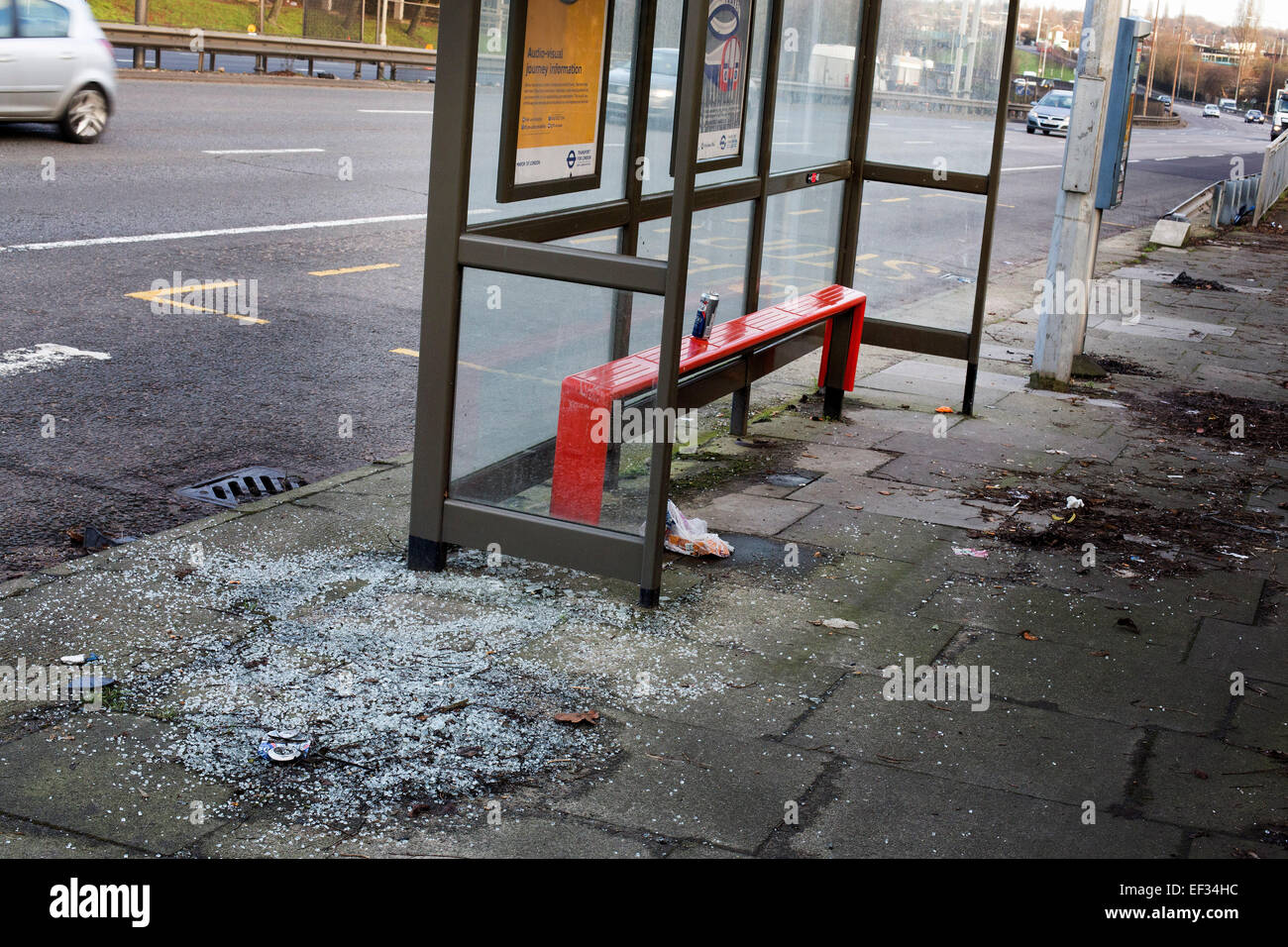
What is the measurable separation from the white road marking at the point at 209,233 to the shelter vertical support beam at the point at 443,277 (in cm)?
573

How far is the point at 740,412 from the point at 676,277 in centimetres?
273

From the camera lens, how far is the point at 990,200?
8.18m

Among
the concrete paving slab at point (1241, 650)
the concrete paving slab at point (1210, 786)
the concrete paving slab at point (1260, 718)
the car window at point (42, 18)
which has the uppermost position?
the car window at point (42, 18)

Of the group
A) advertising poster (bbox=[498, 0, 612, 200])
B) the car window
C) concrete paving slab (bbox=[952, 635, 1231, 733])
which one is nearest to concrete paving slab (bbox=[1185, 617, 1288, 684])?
concrete paving slab (bbox=[952, 635, 1231, 733])

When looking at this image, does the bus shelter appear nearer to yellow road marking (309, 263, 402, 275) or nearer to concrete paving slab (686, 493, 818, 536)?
concrete paving slab (686, 493, 818, 536)

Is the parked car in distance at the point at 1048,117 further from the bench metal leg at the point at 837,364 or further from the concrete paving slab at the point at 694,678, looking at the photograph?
the concrete paving slab at the point at 694,678

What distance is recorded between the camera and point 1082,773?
399 centimetres

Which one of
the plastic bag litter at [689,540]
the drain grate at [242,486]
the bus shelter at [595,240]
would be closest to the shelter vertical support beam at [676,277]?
the bus shelter at [595,240]

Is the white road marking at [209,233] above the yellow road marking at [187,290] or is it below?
above

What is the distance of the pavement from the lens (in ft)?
11.6

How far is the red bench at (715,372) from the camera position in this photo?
17.0 ft

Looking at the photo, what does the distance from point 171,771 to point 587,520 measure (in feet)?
6.50

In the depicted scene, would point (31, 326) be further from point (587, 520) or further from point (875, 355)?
point (875, 355)
